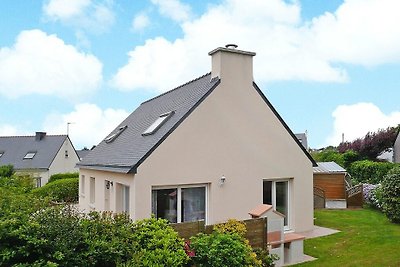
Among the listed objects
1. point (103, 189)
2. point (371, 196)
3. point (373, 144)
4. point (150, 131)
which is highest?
point (150, 131)

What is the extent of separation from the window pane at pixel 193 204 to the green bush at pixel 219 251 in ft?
14.9

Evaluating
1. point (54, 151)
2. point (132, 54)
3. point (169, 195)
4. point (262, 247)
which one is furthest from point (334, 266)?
point (54, 151)

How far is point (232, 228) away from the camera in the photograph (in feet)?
33.4

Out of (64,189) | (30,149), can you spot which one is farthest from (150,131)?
(30,149)

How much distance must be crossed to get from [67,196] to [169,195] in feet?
63.4

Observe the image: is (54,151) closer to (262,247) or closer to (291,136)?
(291,136)

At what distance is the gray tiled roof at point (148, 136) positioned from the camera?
45.2 ft

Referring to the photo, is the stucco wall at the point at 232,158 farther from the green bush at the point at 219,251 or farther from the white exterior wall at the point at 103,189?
the green bush at the point at 219,251

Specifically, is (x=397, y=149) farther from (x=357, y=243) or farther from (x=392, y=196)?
(x=357, y=243)

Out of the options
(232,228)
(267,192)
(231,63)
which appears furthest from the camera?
(267,192)

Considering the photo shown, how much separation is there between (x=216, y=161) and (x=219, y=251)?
5959 mm

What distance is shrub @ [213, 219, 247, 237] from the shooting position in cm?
991

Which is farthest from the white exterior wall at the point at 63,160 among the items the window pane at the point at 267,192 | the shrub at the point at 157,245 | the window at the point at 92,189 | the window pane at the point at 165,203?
the shrub at the point at 157,245

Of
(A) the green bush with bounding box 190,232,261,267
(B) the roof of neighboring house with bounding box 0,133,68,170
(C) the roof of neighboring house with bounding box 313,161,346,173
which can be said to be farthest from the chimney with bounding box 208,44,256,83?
(B) the roof of neighboring house with bounding box 0,133,68,170
